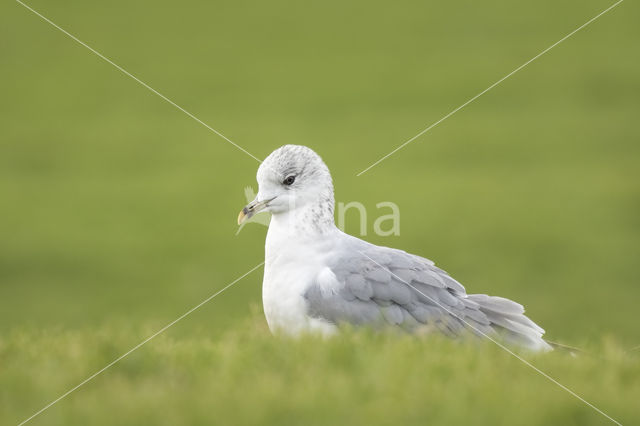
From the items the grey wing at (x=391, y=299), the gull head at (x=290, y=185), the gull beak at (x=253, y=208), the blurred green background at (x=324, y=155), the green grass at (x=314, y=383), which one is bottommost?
the green grass at (x=314, y=383)

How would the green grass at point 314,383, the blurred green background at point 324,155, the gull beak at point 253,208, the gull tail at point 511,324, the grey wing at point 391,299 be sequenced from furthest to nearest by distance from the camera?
1. the blurred green background at point 324,155
2. the gull beak at point 253,208
3. the gull tail at point 511,324
4. the grey wing at point 391,299
5. the green grass at point 314,383

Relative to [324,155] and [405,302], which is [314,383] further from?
[324,155]

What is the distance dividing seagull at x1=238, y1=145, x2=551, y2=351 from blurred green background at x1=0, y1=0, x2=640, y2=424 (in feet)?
19.7

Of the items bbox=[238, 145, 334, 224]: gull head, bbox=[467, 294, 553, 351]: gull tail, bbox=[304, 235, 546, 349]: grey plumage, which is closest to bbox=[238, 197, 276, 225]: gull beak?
bbox=[238, 145, 334, 224]: gull head

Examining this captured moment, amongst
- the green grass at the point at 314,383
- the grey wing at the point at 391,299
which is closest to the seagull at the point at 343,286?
the grey wing at the point at 391,299

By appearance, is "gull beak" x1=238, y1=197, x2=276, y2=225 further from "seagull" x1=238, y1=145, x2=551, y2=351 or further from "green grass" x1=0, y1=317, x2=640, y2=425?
"green grass" x1=0, y1=317, x2=640, y2=425

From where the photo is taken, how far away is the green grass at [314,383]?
15.9 ft

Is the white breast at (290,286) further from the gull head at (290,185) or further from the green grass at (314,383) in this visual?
the green grass at (314,383)

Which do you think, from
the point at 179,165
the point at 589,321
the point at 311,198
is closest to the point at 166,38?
the point at 179,165

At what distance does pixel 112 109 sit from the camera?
35.6 m

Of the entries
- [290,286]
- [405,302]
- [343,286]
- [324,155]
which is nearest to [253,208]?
[290,286]

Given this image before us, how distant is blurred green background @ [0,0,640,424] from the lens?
69.5ft

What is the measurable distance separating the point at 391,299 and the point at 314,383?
2043 mm

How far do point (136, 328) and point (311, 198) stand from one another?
6.22ft
